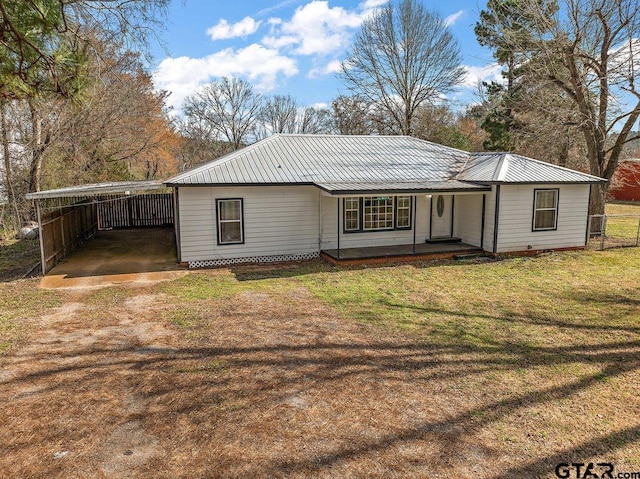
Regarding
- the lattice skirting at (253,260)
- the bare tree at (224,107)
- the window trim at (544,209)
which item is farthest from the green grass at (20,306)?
the bare tree at (224,107)

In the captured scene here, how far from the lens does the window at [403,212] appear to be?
45.3 feet

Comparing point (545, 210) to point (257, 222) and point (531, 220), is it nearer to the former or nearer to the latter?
point (531, 220)

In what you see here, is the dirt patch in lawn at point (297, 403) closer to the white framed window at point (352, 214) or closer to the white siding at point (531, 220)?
the white framed window at point (352, 214)

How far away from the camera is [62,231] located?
13.0m

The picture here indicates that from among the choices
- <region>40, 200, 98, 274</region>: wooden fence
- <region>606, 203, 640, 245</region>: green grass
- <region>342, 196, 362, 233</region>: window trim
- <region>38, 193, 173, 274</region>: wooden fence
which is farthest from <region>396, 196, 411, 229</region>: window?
<region>40, 200, 98, 274</region>: wooden fence

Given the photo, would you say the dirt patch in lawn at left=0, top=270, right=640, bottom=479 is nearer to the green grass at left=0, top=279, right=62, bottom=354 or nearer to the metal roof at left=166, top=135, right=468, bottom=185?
the green grass at left=0, top=279, right=62, bottom=354

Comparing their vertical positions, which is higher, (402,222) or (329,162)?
(329,162)

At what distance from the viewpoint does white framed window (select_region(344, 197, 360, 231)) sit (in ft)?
43.3

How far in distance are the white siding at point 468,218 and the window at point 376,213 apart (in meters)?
1.85

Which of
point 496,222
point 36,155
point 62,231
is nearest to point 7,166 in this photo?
point 36,155

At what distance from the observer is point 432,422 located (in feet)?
14.4

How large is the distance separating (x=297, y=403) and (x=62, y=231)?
11.3m

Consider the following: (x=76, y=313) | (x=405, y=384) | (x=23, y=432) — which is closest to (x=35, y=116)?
(x=76, y=313)

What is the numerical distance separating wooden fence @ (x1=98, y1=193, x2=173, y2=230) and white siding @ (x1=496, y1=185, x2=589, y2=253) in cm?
1461
